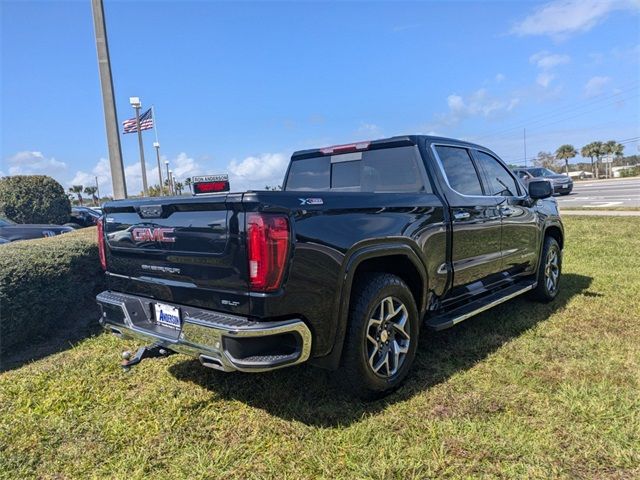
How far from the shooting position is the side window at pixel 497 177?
15.3 feet

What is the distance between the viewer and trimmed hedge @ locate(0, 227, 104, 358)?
419 centimetres

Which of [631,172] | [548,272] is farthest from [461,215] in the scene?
[631,172]

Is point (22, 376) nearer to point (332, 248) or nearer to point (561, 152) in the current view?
point (332, 248)

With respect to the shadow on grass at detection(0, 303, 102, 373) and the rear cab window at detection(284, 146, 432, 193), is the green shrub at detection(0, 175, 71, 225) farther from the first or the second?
the rear cab window at detection(284, 146, 432, 193)

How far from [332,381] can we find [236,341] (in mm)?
948

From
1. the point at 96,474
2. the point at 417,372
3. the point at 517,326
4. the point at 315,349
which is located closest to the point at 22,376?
the point at 96,474

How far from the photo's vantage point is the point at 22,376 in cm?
383

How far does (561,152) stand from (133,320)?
6938cm

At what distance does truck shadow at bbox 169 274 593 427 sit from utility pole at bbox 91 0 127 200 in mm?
5340

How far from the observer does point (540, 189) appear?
16.8 feet

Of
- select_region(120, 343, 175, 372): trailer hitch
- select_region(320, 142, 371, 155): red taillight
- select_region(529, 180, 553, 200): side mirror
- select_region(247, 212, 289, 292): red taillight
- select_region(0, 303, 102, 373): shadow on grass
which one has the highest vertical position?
select_region(320, 142, 371, 155): red taillight

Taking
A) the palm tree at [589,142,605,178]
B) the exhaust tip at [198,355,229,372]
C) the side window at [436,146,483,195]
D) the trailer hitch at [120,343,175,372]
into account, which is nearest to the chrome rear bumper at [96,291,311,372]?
the exhaust tip at [198,355,229,372]

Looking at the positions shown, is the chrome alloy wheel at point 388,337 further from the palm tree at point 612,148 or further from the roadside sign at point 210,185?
the palm tree at point 612,148

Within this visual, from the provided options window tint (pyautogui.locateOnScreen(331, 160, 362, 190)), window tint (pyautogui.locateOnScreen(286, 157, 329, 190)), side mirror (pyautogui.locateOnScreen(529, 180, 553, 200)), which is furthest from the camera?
side mirror (pyautogui.locateOnScreen(529, 180, 553, 200))
